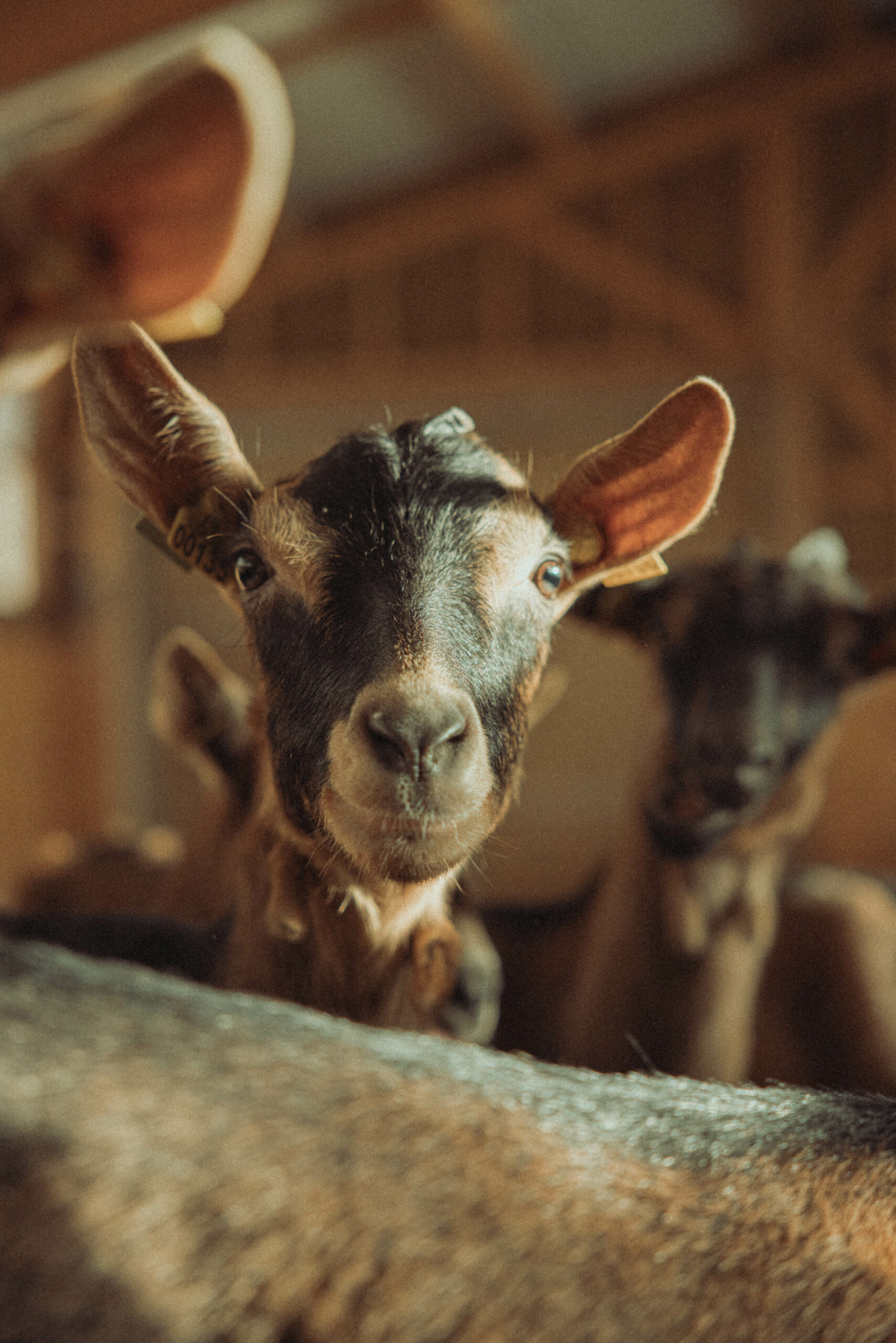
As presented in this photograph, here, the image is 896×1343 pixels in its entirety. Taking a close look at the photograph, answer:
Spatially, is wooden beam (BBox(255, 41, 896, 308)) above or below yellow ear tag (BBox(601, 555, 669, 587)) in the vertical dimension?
above

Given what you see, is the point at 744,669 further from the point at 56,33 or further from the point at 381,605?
the point at 56,33

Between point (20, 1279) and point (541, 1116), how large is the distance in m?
0.14

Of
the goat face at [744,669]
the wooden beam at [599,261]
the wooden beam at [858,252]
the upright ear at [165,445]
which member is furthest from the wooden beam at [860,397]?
the upright ear at [165,445]

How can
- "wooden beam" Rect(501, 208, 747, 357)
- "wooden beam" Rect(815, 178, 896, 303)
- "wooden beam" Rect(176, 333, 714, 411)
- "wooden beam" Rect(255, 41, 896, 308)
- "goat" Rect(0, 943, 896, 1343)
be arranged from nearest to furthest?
"goat" Rect(0, 943, 896, 1343) < "wooden beam" Rect(176, 333, 714, 411) < "wooden beam" Rect(255, 41, 896, 308) < "wooden beam" Rect(815, 178, 896, 303) < "wooden beam" Rect(501, 208, 747, 357)

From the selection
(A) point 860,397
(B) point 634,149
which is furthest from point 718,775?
(A) point 860,397

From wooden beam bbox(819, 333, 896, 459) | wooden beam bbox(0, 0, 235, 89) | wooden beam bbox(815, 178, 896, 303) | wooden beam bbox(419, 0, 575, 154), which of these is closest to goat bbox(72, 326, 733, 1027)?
wooden beam bbox(0, 0, 235, 89)

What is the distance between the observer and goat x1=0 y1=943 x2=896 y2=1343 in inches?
10.7

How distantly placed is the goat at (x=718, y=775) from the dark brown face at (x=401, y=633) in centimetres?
14

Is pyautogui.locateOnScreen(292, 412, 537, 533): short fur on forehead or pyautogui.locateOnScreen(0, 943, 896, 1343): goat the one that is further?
pyautogui.locateOnScreen(292, 412, 537, 533): short fur on forehead

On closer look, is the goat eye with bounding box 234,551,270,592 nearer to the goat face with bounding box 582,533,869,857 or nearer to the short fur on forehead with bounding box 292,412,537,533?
the short fur on forehead with bounding box 292,412,537,533

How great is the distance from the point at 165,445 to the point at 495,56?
2.47 feet

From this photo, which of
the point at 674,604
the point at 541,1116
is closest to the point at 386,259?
the point at 674,604

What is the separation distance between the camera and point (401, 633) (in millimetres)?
482

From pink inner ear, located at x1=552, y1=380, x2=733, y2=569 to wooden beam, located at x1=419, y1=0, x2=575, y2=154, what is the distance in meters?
0.65
